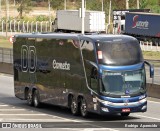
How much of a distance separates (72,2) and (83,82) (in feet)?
500

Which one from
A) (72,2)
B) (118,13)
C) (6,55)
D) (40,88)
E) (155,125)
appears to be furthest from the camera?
(72,2)

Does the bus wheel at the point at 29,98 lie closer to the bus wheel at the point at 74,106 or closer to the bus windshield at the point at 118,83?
the bus wheel at the point at 74,106

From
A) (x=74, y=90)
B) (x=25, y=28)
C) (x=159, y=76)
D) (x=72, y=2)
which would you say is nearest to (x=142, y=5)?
(x=25, y=28)

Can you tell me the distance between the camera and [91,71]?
23.2m

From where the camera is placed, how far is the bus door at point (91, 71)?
2289cm

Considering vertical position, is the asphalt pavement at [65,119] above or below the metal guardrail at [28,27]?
above

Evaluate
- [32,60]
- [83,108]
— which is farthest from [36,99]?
[83,108]

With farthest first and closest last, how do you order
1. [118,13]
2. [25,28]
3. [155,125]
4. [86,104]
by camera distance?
[25,28] → [118,13] → [86,104] → [155,125]

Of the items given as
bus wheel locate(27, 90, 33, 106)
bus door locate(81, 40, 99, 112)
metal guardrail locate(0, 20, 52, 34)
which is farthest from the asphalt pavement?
metal guardrail locate(0, 20, 52, 34)

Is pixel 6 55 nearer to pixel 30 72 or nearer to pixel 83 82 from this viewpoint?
pixel 30 72

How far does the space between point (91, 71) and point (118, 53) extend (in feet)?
3.91

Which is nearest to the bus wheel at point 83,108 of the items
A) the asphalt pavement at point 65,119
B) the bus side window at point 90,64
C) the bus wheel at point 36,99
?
the asphalt pavement at point 65,119

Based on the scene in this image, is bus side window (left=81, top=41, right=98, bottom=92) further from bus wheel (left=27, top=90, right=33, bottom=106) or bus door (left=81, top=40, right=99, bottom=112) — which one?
bus wheel (left=27, top=90, right=33, bottom=106)

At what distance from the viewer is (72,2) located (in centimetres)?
17500
